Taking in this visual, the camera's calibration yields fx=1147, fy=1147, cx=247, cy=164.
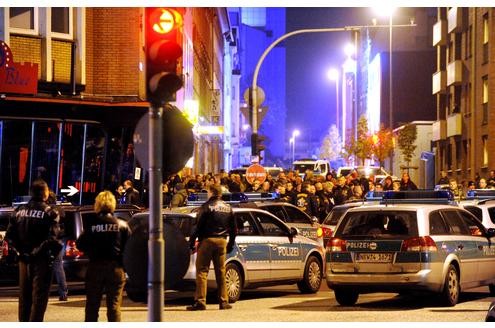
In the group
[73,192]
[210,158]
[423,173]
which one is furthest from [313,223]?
[423,173]

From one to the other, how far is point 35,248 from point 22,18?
17.5 meters

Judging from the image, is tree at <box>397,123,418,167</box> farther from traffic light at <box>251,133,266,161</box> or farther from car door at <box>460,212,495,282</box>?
car door at <box>460,212,495,282</box>

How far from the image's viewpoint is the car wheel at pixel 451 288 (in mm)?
16016

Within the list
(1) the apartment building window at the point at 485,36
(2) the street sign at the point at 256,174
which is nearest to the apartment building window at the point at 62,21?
(2) the street sign at the point at 256,174

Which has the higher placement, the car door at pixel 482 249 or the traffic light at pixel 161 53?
the traffic light at pixel 161 53

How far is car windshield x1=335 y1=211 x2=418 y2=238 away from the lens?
16.2m

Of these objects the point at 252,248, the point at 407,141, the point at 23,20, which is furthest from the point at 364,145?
the point at 252,248

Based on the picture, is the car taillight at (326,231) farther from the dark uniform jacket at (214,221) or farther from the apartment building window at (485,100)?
the apartment building window at (485,100)

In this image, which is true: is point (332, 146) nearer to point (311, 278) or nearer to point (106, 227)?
point (311, 278)

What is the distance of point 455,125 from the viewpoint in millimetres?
59938

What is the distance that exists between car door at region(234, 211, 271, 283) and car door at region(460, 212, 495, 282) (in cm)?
311

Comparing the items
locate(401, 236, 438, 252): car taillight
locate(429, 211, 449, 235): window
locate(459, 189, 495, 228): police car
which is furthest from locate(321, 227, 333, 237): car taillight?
locate(401, 236, 438, 252): car taillight

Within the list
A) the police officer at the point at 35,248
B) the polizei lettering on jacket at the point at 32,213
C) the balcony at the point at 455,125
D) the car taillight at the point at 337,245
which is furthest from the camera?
the balcony at the point at 455,125

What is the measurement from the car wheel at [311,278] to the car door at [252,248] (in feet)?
4.07
